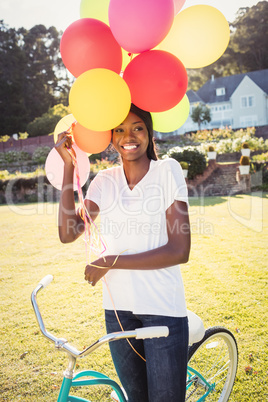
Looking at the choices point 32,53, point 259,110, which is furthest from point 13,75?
point 259,110

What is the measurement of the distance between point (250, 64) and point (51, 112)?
110ft

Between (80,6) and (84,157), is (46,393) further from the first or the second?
(80,6)

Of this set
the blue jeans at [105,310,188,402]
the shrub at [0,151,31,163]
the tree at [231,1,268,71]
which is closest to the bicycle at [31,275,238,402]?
the blue jeans at [105,310,188,402]

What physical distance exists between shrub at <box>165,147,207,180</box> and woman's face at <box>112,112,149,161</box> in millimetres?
13022

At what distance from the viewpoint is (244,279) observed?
16.1 feet

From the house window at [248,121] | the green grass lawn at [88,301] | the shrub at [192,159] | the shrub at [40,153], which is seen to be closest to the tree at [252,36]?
the house window at [248,121]

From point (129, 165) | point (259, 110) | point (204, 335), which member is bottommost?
point (204, 335)

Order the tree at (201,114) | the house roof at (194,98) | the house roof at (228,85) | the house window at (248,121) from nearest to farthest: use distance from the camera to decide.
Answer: the tree at (201,114)
the house window at (248,121)
the house roof at (228,85)
the house roof at (194,98)

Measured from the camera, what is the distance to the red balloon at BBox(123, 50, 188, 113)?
1593 mm

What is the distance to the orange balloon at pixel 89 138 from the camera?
5.80 feet

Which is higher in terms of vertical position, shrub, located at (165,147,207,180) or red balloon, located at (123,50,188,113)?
shrub, located at (165,147,207,180)

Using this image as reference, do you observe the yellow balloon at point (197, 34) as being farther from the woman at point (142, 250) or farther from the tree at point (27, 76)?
the tree at point (27, 76)

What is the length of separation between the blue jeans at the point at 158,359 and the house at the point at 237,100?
3956 cm

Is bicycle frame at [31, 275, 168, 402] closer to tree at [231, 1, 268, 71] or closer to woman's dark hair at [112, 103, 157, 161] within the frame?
woman's dark hair at [112, 103, 157, 161]
